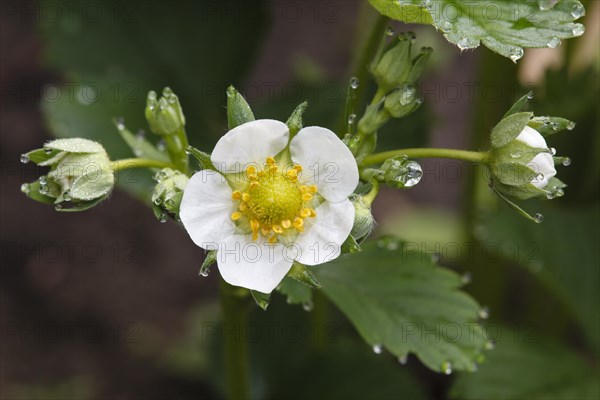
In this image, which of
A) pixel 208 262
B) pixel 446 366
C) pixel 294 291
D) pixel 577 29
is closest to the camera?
pixel 208 262

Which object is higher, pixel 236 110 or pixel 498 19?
pixel 498 19

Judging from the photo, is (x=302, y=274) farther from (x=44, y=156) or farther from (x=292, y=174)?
(x=44, y=156)

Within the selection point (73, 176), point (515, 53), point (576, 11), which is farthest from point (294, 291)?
point (576, 11)

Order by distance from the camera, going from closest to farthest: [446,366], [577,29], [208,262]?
1. [208,262]
2. [577,29]
3. [446,366]

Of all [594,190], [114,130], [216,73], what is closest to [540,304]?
[594,190]

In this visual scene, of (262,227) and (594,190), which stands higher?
(262,227)

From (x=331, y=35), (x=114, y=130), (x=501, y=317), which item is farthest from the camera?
(x=331, y=35)

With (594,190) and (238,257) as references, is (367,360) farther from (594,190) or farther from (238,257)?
(238,257)

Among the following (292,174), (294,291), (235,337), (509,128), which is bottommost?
(235,337)
